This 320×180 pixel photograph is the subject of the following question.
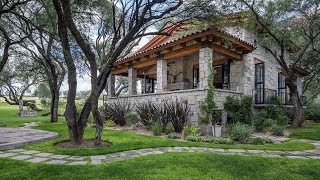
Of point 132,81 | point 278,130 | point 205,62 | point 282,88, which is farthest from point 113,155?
point 282,88

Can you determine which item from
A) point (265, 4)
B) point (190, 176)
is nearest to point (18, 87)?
point (265, 4)

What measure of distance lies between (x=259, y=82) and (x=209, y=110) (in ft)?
Answer: 18.9

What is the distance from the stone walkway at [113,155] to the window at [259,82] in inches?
244

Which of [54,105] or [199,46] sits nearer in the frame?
[199,46]

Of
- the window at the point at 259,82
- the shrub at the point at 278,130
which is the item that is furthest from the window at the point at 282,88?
the shrub at the point at 278,130

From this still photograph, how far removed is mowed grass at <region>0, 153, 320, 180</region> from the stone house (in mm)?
4724

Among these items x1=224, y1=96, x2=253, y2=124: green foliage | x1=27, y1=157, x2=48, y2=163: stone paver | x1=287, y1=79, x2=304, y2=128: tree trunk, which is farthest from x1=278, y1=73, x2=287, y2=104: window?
x1=27, y1=157, x2=48, y2=163: stone paver

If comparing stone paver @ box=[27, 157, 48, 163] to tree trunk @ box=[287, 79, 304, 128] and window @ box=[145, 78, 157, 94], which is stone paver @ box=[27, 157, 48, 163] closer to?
tree trunk @ box=[287, 79, 304, 128]

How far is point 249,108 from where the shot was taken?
10.1 m

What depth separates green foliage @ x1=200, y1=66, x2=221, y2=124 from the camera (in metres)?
8.63

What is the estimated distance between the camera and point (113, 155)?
5133mm

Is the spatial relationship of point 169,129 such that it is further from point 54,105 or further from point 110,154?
point 54,105

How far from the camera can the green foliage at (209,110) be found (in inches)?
340

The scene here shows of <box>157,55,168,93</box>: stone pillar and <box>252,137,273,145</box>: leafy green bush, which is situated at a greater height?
<box>157,55,168,93</box>: stone pillar
